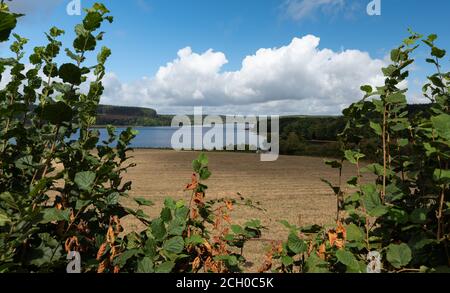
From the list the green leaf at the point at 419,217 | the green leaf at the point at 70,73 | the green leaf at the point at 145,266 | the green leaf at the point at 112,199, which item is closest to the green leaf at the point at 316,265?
the green leaf at the point at 419,217

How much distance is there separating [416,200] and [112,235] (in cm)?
133

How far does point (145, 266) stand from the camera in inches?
58.7

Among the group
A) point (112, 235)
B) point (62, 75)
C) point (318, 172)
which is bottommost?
point (318, 172)

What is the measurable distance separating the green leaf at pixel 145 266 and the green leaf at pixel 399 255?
92cm

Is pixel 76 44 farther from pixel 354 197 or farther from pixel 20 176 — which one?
pixel 354 197

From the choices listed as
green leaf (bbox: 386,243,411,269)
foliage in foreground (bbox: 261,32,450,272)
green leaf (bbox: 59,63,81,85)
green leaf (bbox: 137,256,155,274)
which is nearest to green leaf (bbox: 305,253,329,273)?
foliage in foreground (bbox: 261,32,450,272)

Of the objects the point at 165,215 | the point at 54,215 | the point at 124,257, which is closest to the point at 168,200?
the point at 165,215

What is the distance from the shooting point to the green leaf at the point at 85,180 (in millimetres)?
1604

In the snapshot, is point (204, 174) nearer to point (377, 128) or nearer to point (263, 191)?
point (377, 128)

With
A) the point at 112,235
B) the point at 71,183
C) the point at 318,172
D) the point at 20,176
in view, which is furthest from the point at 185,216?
the point at 318,172

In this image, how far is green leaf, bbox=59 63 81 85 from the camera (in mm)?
1556

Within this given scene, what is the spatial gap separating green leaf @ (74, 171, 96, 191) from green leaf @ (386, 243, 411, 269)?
4.06ft

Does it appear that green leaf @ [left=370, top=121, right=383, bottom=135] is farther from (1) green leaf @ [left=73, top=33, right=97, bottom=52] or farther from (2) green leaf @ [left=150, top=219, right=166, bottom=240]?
(1) green leaf @ [left=73, top=33, right=97, bottom=52]
